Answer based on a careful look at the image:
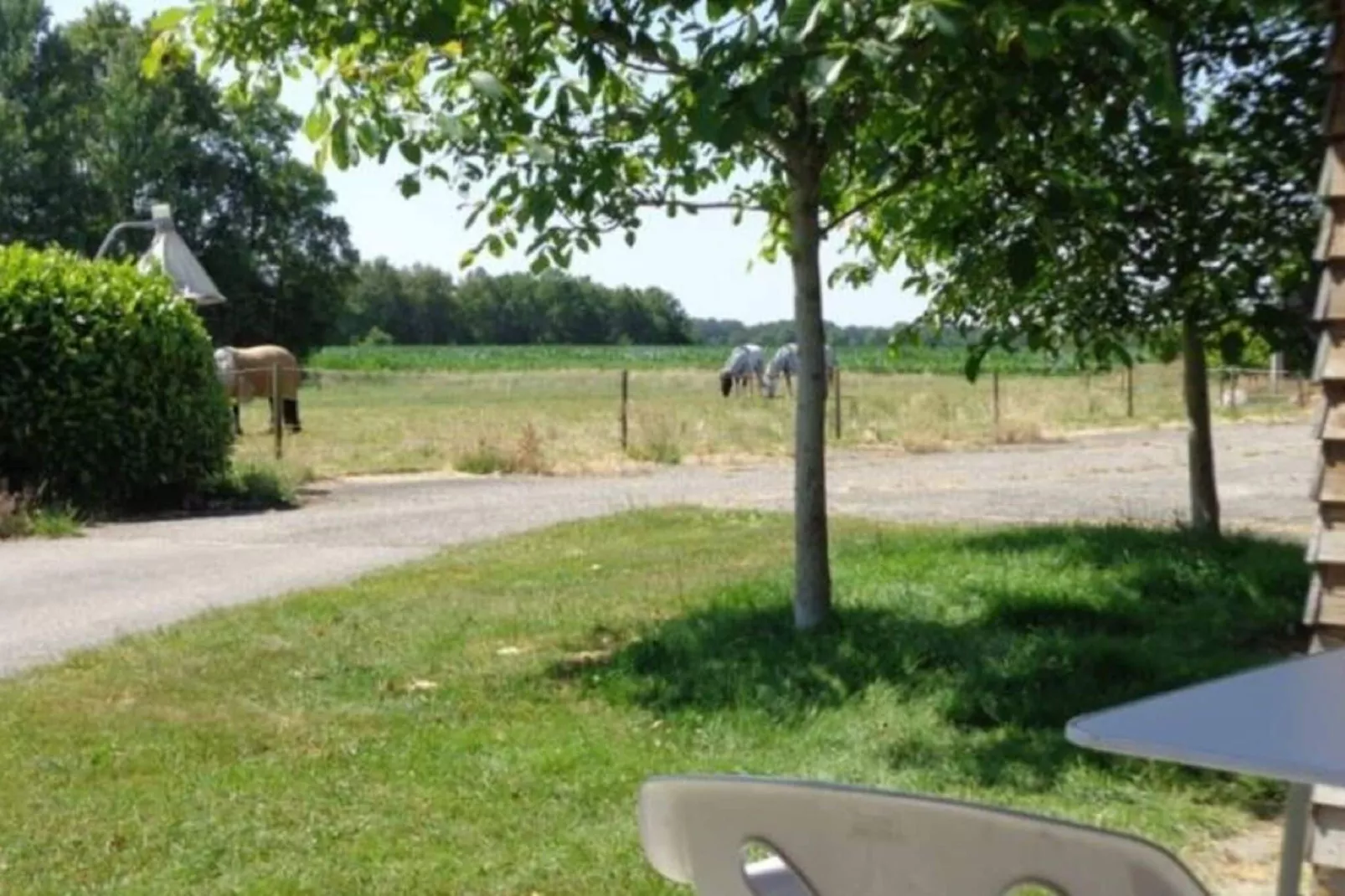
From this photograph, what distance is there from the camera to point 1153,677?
718cm

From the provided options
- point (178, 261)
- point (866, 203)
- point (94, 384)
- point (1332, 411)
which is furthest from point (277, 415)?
point (1332, 411)

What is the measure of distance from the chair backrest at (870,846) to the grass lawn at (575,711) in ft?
9.09

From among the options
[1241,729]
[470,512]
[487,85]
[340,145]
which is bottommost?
[470,512]

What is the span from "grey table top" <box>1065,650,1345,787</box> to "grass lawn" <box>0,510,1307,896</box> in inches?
105

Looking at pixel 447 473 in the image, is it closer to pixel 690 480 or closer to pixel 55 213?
pixel 690 480

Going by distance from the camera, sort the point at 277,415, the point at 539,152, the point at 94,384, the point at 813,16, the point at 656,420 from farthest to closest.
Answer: the point at 656,420 → the point at 277,415 → the point at 94,384 → the point at 539,152 → the point at 813,16

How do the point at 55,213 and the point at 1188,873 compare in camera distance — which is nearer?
the point at 1188,873

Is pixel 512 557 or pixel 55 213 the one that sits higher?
pixel 55 213

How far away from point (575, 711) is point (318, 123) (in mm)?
2463

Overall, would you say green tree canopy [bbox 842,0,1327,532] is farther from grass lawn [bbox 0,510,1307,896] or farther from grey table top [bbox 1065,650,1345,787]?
Answer: grey table top [bbox 1065,650,1345,787]

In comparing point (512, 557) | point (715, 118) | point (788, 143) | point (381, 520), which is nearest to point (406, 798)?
point (715, 118)

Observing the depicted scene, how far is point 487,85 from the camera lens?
6793 mm

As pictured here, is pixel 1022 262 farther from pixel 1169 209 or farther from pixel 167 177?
pixel 167 177

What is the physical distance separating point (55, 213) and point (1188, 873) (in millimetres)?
61304
